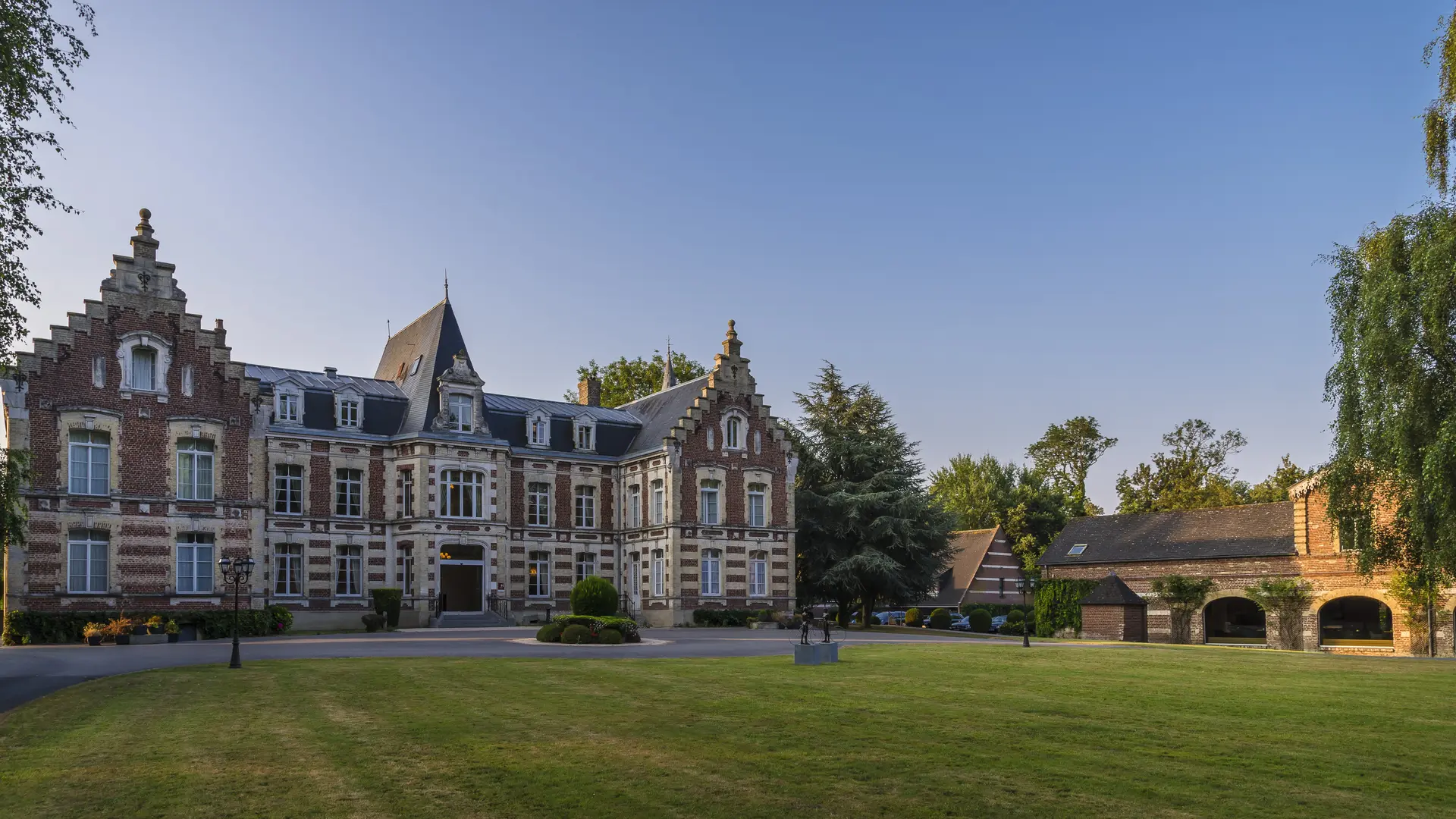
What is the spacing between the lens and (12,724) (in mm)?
14234

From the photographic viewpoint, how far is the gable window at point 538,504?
46750 millimetres

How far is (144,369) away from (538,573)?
1681 centimetres

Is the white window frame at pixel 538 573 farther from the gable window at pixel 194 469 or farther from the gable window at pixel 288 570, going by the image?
the gable window at pixel 194 469

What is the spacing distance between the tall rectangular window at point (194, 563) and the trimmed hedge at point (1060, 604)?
114 feet

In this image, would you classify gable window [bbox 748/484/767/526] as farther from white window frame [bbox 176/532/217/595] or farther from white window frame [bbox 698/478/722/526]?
white window frame [bbox 176/532/217/595]

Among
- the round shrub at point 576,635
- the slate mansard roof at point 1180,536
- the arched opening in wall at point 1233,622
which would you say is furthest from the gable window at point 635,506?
the arched opening in wall at point 1233,622

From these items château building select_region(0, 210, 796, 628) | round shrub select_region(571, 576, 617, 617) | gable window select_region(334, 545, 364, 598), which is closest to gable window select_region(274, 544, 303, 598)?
château building select_region(0, 210, 796, 628)

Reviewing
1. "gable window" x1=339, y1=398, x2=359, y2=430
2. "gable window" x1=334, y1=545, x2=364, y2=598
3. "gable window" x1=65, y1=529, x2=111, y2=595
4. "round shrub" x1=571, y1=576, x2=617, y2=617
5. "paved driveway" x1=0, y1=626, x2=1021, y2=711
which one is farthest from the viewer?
"gable window" x1=339, y1=398, x2=359, y2=430

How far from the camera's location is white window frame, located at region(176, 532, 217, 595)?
122 feet

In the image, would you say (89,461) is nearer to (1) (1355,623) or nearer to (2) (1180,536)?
(2) (1180,536)

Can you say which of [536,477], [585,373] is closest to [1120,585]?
[536,477]

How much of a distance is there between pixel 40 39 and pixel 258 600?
26237mm

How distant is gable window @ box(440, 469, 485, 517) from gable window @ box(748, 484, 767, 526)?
11411mm

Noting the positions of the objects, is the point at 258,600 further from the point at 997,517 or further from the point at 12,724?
the point at 997,517
